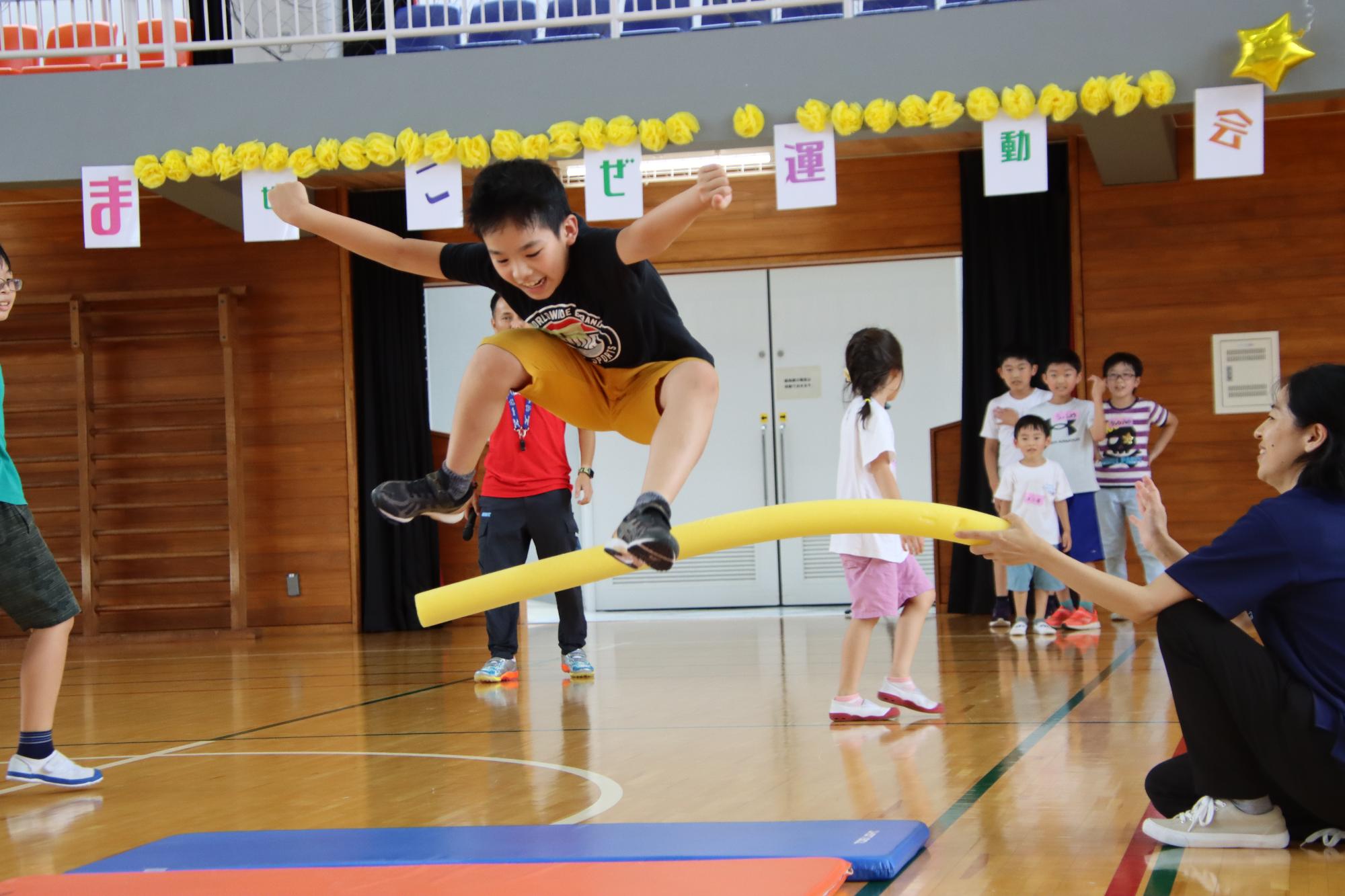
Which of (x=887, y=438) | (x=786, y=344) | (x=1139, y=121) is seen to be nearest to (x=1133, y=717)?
(x=887, y=438)

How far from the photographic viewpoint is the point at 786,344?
766 cm

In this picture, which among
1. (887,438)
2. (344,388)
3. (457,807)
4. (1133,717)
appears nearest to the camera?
(457,807)

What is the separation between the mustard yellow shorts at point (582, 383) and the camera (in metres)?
2.42

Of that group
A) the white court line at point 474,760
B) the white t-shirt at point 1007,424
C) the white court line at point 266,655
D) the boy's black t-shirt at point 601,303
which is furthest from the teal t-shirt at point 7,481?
the white t-shirt at point 1007,424

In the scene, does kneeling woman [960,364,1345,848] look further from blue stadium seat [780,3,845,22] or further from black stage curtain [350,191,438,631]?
black stage curtain [350,191,438,631]

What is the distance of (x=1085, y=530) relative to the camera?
6.17 meters

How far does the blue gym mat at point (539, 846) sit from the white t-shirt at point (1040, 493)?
12.2 feet

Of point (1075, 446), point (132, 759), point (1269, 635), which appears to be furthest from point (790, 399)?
point (1269, 635)

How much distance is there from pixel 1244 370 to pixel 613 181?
3530 millimetres

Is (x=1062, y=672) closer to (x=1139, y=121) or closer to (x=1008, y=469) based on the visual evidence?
(x=1008, y=469)

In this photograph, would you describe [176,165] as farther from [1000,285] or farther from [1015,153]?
[1000,285]

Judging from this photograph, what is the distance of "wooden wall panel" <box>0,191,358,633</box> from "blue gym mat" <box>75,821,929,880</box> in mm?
5336

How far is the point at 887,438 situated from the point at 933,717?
79 centimetres

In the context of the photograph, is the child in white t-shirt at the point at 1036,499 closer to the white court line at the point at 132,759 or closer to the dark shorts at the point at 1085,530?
the dark shorts at the point at 1085,530
